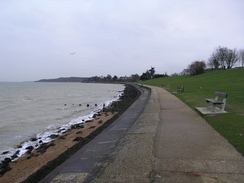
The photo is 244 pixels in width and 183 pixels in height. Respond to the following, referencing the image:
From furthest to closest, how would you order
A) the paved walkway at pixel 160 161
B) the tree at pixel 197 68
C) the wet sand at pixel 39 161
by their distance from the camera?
the tree at pixel 197 68
the wet sand at pixel 39 161
the paved walkway at pixel 160 161

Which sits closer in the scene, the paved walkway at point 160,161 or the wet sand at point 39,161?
the paved walkway at point 160,161

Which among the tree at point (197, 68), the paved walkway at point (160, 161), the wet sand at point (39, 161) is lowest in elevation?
the wet sand at point (39, 161)

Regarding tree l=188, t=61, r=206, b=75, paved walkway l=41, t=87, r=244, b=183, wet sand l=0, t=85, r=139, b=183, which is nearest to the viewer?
paved walkway l=41, t=87, r=244, b=183

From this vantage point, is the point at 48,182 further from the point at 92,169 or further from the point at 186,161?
the point at 186,161

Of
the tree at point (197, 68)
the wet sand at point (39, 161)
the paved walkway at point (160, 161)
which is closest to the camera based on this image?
the paved walkway at point (160, 161)

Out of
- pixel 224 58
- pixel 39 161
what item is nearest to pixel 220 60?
pixel 224 58

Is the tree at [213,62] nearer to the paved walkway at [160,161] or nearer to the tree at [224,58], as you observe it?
the tree at [224,58]

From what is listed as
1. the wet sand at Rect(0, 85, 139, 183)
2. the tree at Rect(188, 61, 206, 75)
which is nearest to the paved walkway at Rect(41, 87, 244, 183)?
the wet sand at Rect(0, 85, 139, 183)

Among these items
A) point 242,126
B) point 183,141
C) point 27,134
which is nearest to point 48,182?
point 183,141

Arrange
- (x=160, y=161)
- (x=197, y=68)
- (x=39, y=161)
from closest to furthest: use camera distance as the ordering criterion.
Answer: (x=160, y=161)
(x=39, y=161)
(x=197, y=68)

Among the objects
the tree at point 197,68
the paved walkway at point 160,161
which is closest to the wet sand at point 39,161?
the paved walkway at point 160,161

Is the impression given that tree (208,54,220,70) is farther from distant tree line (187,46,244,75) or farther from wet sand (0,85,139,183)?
wet sand (0,85,139,183)

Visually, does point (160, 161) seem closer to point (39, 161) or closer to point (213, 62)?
point (39, 161)

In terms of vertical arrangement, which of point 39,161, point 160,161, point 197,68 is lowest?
point 39,161
